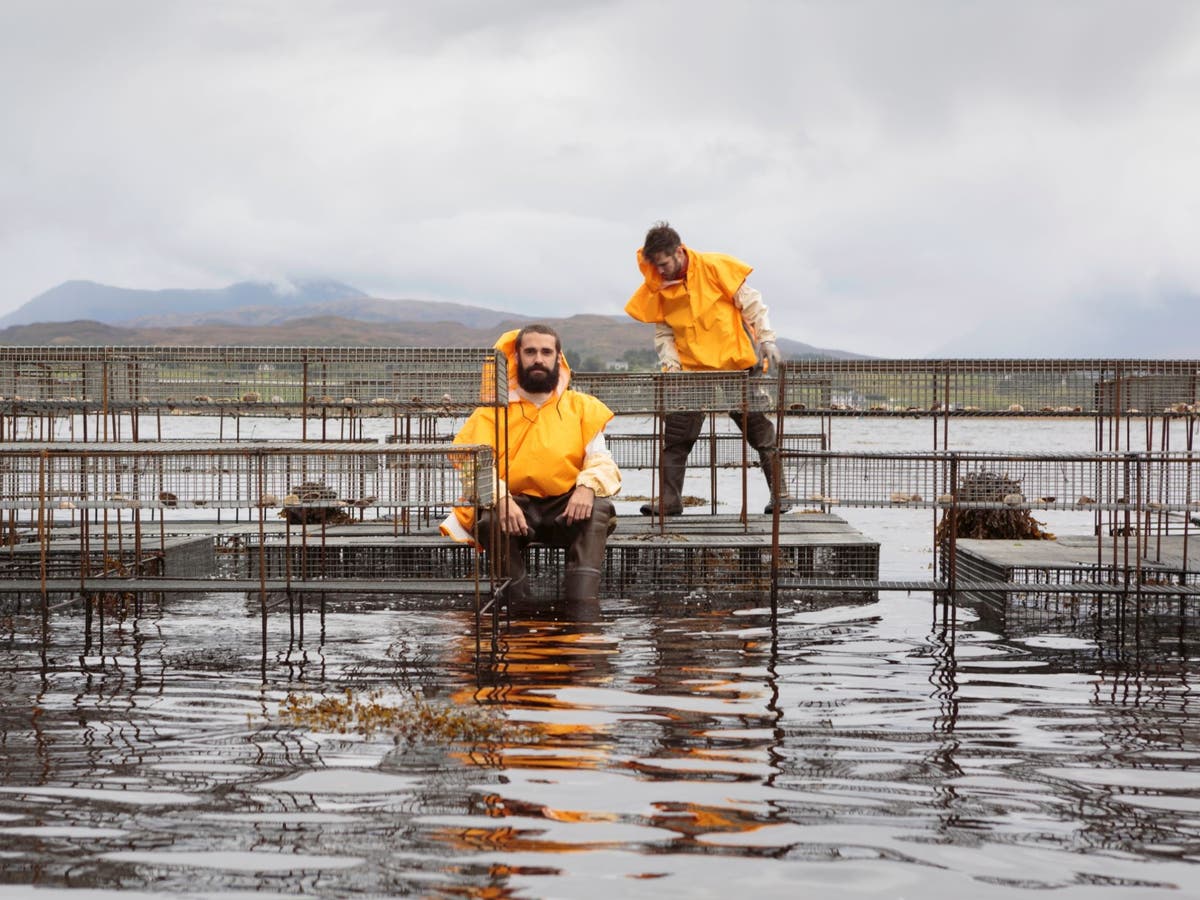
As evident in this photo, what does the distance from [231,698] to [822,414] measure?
543cm

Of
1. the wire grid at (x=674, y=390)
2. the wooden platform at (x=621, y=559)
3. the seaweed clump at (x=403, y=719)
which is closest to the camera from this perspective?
the seaweed clump at (x=403, y=719)

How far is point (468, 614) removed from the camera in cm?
910

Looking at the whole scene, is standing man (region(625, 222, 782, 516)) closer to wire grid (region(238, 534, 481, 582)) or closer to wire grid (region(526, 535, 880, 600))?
wire grid (region(526, 535, 880, 600))

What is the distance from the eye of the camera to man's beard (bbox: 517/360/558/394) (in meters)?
8.74

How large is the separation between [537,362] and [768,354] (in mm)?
3597

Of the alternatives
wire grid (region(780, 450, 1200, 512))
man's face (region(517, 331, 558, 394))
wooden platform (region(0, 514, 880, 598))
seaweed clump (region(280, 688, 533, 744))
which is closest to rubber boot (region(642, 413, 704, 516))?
wooden platform (region(0, 514, 880, 598))

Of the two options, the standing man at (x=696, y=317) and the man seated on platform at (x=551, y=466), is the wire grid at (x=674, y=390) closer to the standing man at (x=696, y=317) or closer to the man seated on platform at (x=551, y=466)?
the standing man at (x=696, y=317)

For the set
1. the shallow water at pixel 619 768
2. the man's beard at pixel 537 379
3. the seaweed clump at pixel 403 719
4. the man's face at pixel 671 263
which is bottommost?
the shallow water at pixel 619 768

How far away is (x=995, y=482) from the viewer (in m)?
9.16

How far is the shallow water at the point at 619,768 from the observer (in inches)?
155

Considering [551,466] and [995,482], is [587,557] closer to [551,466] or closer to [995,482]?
[551,466]

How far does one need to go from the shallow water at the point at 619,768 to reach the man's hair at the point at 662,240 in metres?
4.30

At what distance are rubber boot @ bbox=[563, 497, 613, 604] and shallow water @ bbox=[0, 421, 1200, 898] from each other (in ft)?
2.34

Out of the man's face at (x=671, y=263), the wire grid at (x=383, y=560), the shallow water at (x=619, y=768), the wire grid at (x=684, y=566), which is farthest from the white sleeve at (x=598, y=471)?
the man's face at (x=671, y=263)
